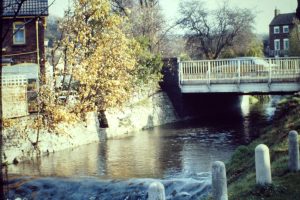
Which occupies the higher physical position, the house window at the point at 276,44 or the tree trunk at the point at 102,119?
the house window at the point at 276,44

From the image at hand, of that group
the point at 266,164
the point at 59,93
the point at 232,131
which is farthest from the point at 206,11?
the point at 266,164

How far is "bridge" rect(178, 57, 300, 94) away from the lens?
31266 mm

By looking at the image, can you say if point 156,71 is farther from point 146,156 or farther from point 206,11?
point 206,11

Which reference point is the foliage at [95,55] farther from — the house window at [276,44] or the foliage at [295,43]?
the house window at [276,44]

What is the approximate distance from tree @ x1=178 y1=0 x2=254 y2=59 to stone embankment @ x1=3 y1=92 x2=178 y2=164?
898 inches

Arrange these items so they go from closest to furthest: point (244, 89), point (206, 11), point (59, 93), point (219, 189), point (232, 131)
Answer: point (219, 189)
point (59, 93)
point (232, 131)
point (244, 89)
point (206, 11)

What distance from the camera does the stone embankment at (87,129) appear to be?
876 inches

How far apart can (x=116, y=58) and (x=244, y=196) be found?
19.5 meters

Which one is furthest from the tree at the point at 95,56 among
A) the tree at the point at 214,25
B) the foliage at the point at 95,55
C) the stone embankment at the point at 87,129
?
the tree at the point at 214,25

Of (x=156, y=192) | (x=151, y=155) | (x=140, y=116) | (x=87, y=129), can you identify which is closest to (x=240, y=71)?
(x=140, y=116)

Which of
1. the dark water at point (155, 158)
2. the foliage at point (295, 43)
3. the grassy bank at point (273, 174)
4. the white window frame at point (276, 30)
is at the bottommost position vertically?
the dark water at point (155, 158)

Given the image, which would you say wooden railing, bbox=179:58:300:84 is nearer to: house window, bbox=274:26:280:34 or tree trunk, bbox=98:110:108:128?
tree trunk, bbox=98:110:108:128

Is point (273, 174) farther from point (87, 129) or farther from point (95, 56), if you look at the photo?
point (87, 129)

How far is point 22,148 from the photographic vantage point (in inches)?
883
